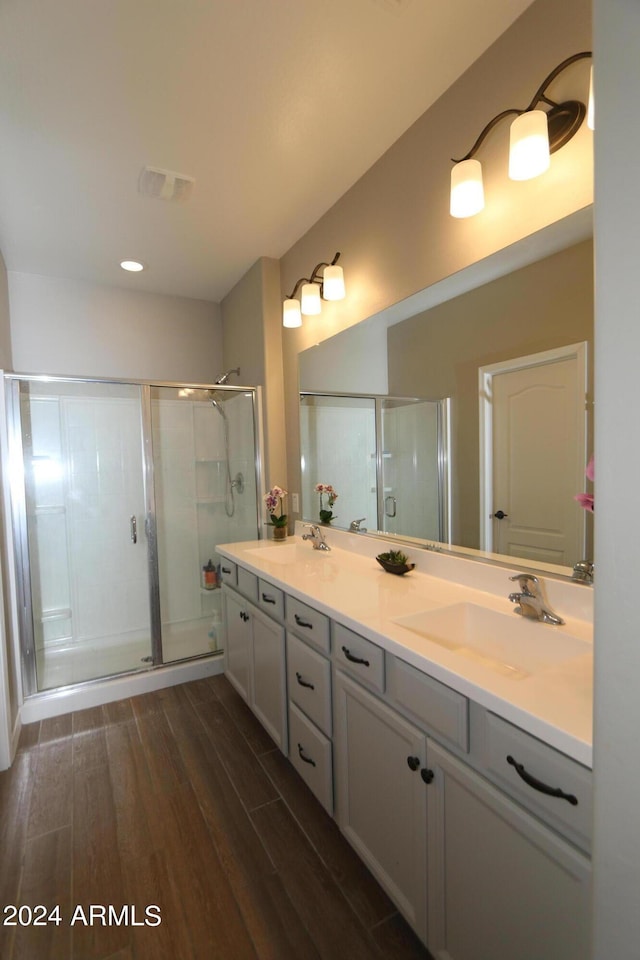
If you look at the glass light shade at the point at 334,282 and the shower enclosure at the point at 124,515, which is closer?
the glass light shade at the point at 334,282

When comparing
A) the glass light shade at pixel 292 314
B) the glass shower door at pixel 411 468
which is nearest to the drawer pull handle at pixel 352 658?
the glass shower door at pixel 411 468

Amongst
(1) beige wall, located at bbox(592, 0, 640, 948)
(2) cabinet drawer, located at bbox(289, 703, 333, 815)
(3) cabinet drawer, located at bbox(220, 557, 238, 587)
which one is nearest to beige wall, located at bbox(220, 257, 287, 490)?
(3) cabinet drawer, located at bbox(220, 557, 238, 587)

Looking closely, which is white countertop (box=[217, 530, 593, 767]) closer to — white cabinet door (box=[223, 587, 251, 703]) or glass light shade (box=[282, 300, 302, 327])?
white cabinet door (box=[223, 587, 251, 703])

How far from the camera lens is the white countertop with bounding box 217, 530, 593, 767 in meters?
0.80

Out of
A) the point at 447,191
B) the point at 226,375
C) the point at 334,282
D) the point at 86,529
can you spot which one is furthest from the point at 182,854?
the point at 226,375

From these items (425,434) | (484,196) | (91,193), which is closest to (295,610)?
(425,434)

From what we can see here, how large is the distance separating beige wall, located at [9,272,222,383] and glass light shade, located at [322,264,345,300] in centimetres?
163

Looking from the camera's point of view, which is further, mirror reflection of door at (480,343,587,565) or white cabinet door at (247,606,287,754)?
white cabinet door at (247,606,287,754)

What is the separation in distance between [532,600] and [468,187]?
129 centimetres

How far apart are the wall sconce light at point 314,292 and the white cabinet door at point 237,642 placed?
1.58m

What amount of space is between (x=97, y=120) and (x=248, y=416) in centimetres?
169

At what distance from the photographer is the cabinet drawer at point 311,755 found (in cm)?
149

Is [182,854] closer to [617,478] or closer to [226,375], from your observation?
[617,478]

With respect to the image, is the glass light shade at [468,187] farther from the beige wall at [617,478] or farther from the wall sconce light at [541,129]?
the beige wall at [617,478]
